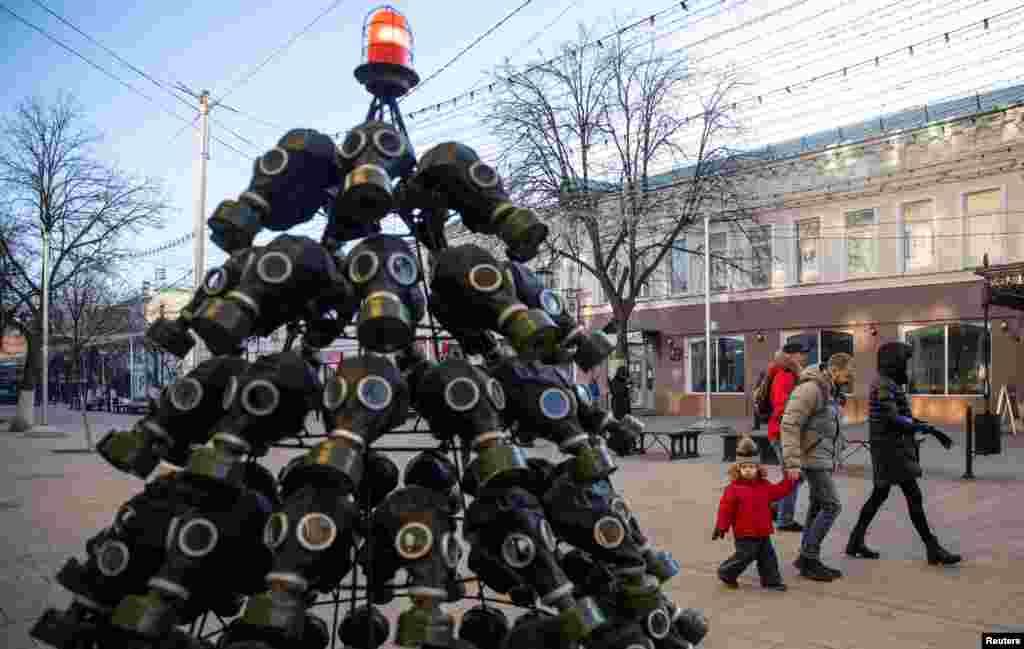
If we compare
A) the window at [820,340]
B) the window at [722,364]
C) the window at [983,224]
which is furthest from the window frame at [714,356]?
the window at [983,224]

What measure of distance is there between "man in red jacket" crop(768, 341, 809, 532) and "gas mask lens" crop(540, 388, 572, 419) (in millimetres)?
6080

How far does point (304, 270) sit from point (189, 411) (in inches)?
23.0

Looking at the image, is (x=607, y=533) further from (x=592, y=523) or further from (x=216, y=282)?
(x=216, y=282)

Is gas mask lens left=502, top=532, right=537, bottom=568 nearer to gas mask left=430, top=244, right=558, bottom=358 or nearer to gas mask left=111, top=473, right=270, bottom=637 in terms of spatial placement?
gas mask left=430, top=244, right=558, bottom=358

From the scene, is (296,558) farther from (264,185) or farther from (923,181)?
(923,181)

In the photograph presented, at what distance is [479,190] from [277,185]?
0.67 m

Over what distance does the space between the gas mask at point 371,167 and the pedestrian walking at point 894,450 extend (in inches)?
213

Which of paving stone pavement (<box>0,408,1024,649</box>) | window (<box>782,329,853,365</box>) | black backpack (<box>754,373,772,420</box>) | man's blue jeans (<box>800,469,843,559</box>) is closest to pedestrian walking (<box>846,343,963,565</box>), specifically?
paving stone pavement (<box>0,408,1024,649</box>)

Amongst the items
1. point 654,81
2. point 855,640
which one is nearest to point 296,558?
point 855,640

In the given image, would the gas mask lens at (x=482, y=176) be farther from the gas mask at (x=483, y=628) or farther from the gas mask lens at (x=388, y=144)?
the gas mask at (x=483, y=628)

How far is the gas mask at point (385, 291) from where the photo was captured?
2297 mm

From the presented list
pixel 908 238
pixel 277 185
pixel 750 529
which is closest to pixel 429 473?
pixel 277 185

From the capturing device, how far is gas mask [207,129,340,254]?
2686mm

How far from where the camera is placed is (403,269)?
8.16 feet
